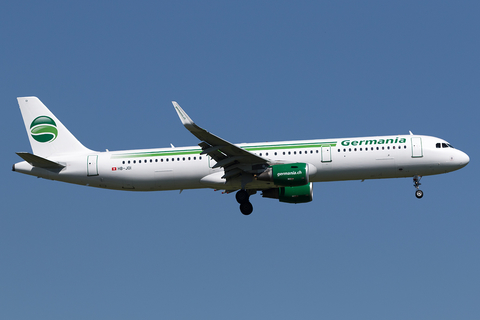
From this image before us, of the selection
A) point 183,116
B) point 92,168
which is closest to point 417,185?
point 183,116

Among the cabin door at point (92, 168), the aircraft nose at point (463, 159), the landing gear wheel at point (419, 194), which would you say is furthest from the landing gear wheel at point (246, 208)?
the aircraft nose at point (463, 159)

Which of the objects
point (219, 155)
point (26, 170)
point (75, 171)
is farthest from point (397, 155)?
point (26, 170)

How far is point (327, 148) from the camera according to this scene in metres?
40.0

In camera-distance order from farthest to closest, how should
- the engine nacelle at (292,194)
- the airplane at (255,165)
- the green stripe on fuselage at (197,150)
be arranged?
1. the engine nacelle at (292,194)
2. the green stripe on fuselage at (197,150)
3. the airplane at (255,165)

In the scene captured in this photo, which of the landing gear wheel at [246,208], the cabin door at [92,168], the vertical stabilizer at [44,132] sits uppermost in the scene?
the vertical stabilizer at [44,132]

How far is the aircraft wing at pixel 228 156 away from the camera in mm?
37344

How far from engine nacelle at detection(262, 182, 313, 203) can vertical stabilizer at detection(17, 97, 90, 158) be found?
13.1 meters

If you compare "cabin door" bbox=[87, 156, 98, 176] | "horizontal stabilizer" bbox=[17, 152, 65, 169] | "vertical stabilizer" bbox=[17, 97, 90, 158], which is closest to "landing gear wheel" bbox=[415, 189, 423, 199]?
"cabin door" bbox=[87, 156, 98, 176]

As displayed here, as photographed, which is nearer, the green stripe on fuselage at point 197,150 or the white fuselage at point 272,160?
the white fuselage at point 272,160

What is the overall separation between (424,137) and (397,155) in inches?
99.7

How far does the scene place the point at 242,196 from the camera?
4175 centimetres

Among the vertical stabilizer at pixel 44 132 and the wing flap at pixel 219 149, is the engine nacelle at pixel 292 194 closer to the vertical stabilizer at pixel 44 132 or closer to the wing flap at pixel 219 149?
the wing flap at pixel 219 149

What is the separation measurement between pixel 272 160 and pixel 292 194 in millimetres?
3379

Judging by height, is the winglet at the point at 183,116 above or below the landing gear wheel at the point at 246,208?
above
